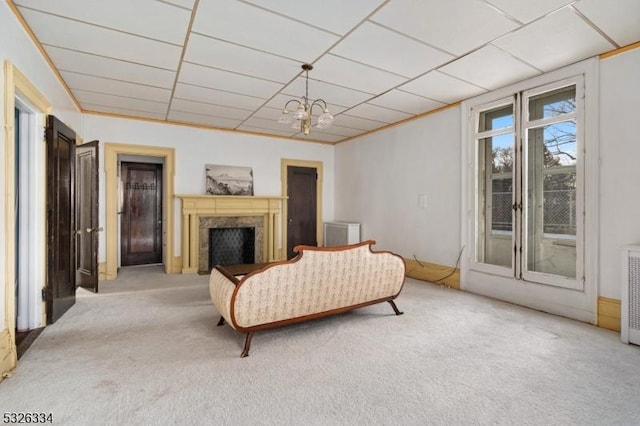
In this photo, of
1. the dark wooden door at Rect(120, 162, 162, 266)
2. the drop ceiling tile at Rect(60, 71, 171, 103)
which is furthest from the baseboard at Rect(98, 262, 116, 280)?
the drop ceiling tile at Rect(60, 71, 171, 103)

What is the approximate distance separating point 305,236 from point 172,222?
2641mm

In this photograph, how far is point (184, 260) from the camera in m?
5.50

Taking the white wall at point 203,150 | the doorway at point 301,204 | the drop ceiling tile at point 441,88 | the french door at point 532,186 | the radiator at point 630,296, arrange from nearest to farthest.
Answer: the radiator at point 630,296
the french door at point 532,186
the drop ceiling tile at point 441,88
the white wall at point 203,150
the doorway at point 301,204

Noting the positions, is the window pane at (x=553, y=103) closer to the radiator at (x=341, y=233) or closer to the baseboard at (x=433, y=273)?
the baseboard at (x=433, y=273)

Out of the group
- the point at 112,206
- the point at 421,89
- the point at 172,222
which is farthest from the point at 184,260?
the point at 421,89

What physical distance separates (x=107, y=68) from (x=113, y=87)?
1.95 ft

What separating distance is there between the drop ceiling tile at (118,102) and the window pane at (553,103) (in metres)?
4.80

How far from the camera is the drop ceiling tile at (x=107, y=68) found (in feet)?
10.0

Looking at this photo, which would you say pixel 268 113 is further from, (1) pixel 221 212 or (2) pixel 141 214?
(2) pixel 141 214

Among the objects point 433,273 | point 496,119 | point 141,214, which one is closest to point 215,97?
point 141,214

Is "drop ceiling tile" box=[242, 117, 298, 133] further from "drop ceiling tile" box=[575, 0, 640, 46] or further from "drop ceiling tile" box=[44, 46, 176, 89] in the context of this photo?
"drop ceiling tile" box=[575, 0, 640, 46]

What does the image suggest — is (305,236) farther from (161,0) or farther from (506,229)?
(161,0)

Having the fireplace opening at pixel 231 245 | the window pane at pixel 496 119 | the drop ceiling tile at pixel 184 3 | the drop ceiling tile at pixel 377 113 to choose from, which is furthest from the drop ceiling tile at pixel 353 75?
the fireplace opening at pixel 231 245

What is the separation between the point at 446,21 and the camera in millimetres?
2486
